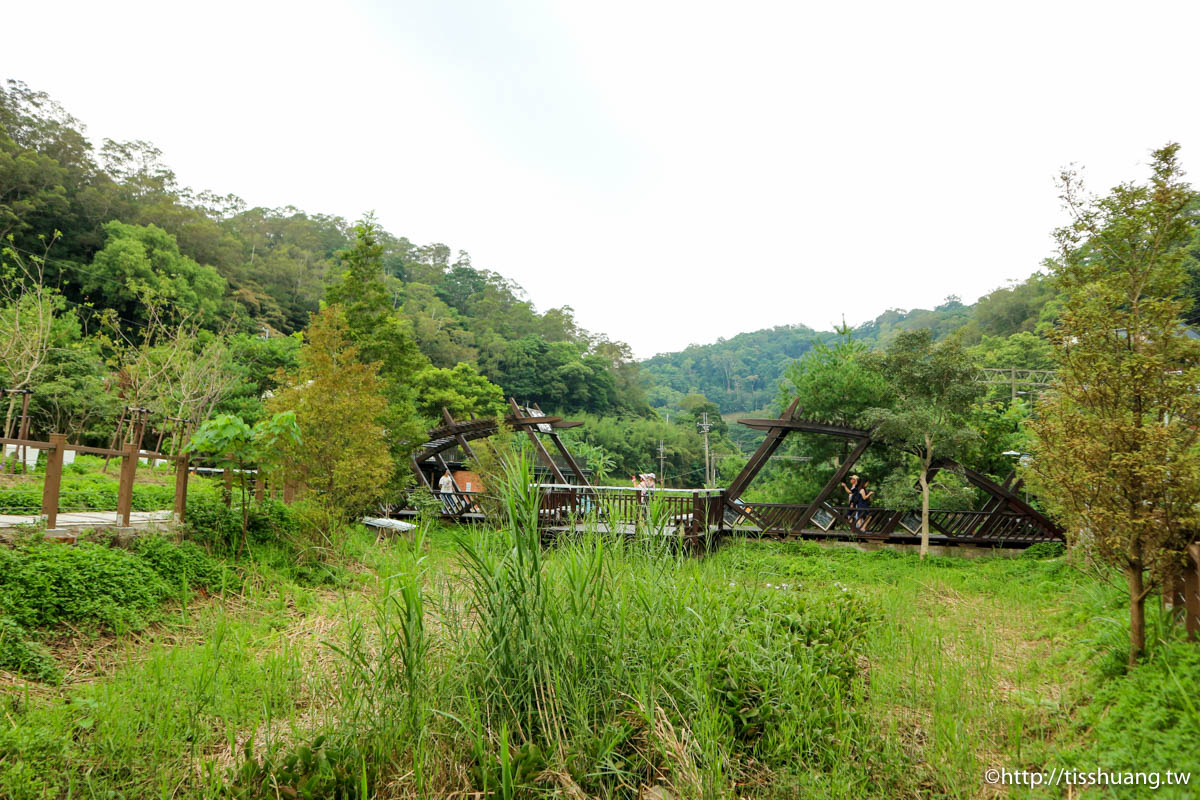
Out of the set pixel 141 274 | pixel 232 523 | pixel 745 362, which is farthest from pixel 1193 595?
pixel 745 362

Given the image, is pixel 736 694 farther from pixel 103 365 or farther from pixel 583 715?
pixel 103 365

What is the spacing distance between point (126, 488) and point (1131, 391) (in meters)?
7.71

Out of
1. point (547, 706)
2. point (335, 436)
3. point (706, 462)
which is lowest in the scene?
point (547, 706)

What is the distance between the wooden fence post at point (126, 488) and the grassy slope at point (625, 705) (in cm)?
160

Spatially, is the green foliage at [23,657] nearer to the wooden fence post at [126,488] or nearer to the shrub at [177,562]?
the shrub at [177,562]

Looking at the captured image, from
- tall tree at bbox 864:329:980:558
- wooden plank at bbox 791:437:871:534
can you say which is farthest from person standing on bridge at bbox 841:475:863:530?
tall tree at bbox 864:329:980:558

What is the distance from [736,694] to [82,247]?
31.8 m

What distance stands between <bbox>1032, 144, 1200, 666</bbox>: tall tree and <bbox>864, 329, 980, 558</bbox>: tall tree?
6.47m

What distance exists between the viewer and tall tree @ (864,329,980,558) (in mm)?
10172

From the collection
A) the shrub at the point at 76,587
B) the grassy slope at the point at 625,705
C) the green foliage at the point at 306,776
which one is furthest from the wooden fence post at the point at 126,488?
the green foliage at the point at 306,776

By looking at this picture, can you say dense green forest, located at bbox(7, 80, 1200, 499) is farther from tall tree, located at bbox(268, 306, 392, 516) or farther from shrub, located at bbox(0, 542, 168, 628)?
shrub, located at bbox(0, 542, 168, 628)

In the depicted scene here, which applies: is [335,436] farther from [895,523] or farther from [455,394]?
[455,394]

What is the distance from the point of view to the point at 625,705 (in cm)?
271

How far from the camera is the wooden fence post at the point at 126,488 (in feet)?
17.1
